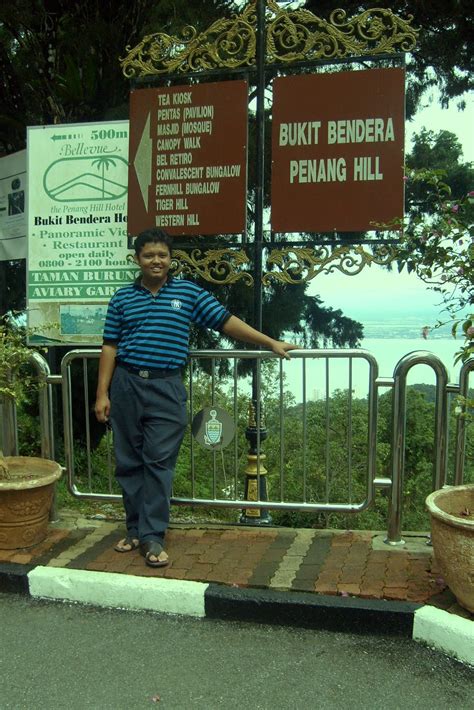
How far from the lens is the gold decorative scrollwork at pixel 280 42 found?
452 centimetres

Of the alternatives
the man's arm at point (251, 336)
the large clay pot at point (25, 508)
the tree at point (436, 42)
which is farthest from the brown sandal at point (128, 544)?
the tree at point (436, 42)

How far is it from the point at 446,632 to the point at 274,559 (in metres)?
1.10

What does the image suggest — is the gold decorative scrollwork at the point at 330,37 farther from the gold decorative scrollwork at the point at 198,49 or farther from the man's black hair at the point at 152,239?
the man's black hair at the point at 152,239

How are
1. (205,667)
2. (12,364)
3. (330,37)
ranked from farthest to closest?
(330,37) < (12,364) < (205,667)

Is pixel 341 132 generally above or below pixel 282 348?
above

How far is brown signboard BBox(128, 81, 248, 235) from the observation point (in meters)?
4.78

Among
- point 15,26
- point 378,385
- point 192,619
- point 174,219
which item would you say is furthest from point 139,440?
point 15,26

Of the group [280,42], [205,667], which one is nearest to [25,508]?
[205,667]

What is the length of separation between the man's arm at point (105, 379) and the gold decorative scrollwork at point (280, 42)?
2274mm

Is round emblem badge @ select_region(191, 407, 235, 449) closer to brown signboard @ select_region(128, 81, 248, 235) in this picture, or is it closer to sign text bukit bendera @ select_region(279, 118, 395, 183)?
brown signboard @ select_region(128, 81, 248, 235)

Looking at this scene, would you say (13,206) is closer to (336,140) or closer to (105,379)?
(105,379)

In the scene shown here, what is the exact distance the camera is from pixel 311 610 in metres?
3.23

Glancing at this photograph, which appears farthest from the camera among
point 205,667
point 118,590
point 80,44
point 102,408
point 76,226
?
point 80,44

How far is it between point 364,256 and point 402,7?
11.0 ft
